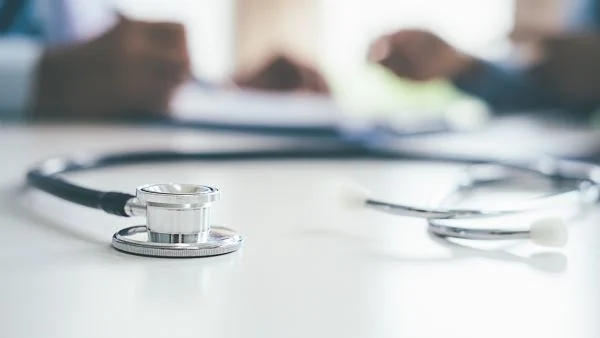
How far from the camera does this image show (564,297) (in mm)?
410

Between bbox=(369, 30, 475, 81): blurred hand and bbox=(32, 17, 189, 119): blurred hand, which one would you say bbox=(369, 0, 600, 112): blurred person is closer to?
bbox=(369, 30, 475, 81): blurred hand

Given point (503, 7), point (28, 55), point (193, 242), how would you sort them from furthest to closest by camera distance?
point (503, 7) < point (28, 55) < point (193, 242)

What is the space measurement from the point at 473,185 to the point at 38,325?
53cm

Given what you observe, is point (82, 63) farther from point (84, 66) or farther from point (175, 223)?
point (175, 223)

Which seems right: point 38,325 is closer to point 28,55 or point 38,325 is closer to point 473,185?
point 473,185

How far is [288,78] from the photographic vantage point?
6.64ft

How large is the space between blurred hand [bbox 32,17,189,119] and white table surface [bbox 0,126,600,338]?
2.97 ft

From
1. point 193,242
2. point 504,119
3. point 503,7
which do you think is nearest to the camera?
point 193,242

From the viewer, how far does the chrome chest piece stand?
1.50ft

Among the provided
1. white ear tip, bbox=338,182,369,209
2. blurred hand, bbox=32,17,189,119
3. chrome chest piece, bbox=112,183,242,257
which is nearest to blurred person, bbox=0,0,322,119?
blurred hand, bbox=32,17,189,119

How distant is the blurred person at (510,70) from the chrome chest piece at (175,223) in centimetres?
150

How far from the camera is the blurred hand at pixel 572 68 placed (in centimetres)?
202

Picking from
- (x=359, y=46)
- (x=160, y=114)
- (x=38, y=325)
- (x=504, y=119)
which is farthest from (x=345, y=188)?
(x=359, y=46)

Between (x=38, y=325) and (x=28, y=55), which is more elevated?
(x=28, y=55)
